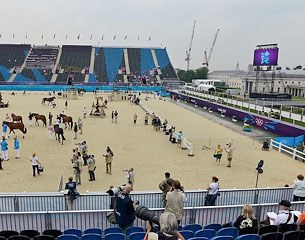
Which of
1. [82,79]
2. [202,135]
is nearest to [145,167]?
[202,135]

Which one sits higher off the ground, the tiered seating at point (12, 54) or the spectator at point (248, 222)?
the tiered seating at point (12, 54)

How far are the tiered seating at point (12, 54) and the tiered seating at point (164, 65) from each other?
42.6m

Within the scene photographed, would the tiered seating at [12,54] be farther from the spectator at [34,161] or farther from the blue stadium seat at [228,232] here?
the blue stadium seat at [228,232]

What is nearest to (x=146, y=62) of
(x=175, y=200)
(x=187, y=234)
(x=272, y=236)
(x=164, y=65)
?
(x=164, y=65)

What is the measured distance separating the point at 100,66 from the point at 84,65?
4.86 metres

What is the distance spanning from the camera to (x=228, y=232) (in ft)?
22.2

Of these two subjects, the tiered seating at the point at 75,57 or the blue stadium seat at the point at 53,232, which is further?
the tiered seating at the point at 75,57

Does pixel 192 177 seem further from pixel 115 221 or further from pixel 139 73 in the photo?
pixel 139 73

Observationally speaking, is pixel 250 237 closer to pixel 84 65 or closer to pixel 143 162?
pixel 143 162

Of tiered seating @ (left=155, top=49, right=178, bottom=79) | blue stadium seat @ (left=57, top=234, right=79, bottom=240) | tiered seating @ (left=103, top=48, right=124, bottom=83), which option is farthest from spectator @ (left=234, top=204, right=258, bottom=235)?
tiered seating @ (left=155, top=49, right=178, bottom=79)

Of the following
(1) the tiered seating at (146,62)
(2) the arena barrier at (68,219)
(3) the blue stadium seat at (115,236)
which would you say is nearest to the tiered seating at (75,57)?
(1) the tiered seating at (146,62)

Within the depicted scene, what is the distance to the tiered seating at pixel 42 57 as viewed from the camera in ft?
310

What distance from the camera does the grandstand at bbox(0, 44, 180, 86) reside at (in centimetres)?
8838

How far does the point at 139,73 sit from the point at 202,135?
71588 millimetres
